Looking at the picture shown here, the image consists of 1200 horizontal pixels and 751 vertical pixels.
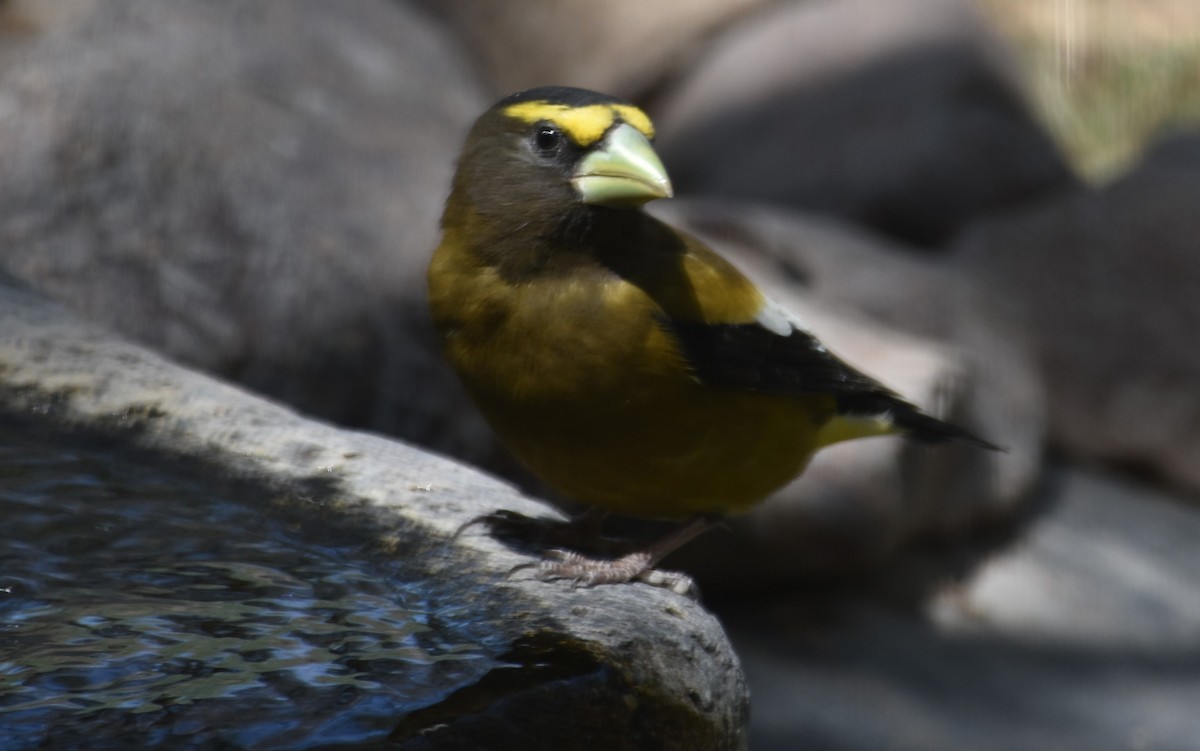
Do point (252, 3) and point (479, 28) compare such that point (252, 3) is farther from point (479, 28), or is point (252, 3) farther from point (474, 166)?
point (479, 28)

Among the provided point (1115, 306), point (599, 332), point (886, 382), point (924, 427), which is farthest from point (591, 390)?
point (1115, 306)

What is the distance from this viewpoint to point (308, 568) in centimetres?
261

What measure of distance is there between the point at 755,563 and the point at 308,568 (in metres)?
2.87

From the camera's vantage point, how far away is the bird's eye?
2.94 meters

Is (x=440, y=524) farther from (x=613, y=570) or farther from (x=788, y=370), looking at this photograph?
(x=788, y=370)

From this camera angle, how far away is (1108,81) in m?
11.5

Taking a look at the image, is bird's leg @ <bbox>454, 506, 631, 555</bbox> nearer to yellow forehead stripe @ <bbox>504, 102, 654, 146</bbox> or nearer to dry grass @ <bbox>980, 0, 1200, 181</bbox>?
yellow forehead stripe @ <bbox>504, 102, 654, 146</bbox>

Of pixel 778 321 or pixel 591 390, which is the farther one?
pixel 778 321

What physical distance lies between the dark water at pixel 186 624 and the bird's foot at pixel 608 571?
0.26 meters

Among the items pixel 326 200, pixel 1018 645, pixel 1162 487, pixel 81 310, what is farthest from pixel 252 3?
pixel 1162 487

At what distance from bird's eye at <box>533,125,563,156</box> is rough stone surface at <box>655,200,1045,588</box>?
2.40 metres

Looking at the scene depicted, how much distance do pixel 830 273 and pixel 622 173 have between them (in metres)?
3.93

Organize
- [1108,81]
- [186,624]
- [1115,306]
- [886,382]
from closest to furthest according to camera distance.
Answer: [186,624], [886,382], [1115,306], [1108,81]

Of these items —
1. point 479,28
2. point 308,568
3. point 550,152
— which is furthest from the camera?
point 479,28
